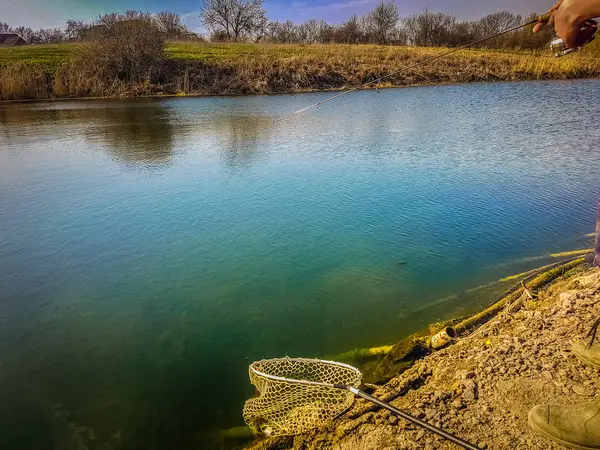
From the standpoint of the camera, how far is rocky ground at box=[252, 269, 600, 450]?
2656mm

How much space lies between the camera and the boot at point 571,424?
2.38m

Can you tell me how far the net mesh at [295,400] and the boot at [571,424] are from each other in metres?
1.12

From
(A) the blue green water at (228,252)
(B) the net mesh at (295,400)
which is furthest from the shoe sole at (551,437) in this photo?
(A) the blue green water at (228,252)

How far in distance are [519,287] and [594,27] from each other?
112 inches

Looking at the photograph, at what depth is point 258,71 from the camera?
95.8ft

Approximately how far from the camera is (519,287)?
4.71 meters

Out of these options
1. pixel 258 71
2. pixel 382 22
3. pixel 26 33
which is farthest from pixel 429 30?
pixel 26 33

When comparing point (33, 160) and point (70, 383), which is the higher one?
point (33, 160)

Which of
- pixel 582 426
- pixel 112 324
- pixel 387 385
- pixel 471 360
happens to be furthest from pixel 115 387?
pixel 582 426

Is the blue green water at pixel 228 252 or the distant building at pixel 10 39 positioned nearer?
the blue green water at pixel 228 252

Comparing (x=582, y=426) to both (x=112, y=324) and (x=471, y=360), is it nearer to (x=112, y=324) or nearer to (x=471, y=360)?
(x=471, y=360)

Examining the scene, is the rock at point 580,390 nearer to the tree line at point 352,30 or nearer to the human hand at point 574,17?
the human hand at point 574,17

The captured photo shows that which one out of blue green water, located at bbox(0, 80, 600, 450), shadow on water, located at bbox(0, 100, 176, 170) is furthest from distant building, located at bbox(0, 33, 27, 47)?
blue green water, located at bbox(0, 80, 600, 450)

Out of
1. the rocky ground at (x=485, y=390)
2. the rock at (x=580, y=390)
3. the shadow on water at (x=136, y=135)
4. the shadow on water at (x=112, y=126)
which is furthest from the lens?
the shadow on water at (x=112, y=126)
